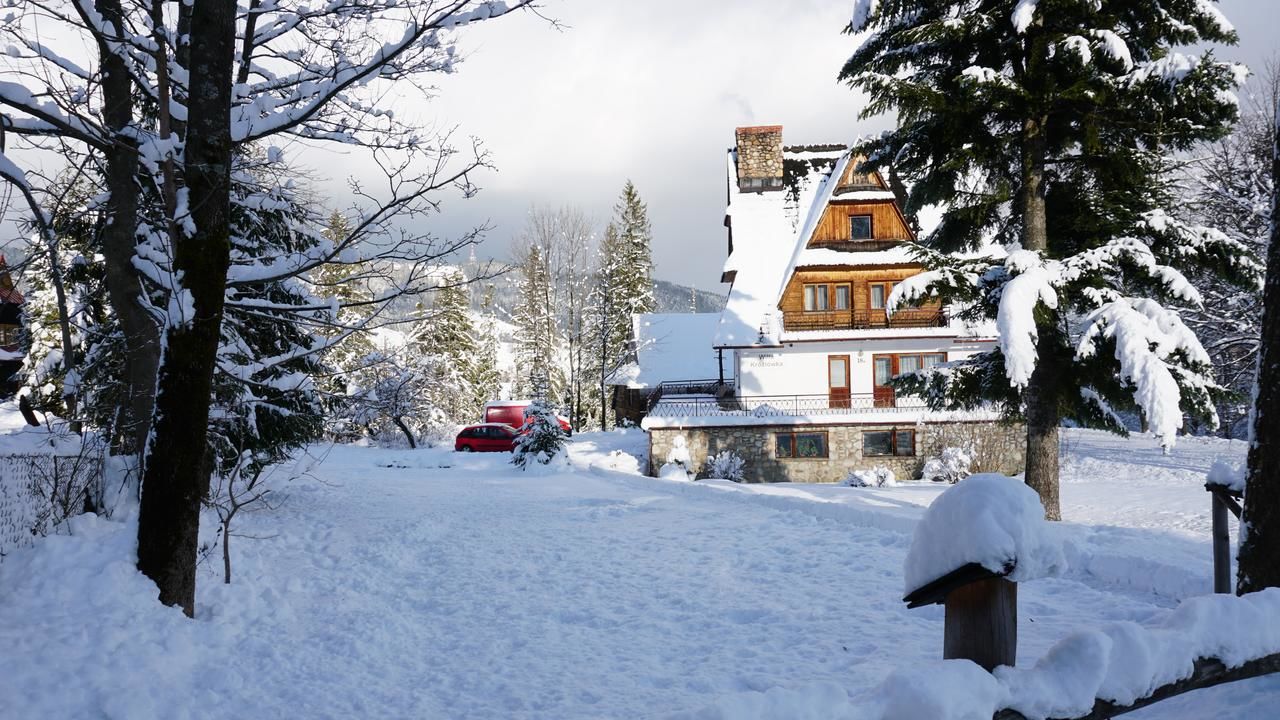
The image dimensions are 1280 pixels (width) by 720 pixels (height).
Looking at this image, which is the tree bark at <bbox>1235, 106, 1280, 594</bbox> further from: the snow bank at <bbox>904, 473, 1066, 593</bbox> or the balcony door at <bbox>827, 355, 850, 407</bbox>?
the balcony door at <bbox>827, 355, 850, 407</bbox>

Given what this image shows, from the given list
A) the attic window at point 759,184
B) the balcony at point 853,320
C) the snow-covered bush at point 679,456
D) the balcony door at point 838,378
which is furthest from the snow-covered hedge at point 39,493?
the attic window at point 759,184

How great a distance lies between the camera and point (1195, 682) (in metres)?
3.04

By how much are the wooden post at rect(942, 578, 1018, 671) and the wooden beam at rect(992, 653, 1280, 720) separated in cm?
20

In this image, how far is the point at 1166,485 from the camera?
1599 cm

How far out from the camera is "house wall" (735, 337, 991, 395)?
27.1 metres

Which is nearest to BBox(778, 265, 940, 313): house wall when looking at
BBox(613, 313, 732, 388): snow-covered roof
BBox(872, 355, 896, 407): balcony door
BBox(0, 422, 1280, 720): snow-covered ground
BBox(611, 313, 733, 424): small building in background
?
BBox(872, 355, 896, 407): balcony door

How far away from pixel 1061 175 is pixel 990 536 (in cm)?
1224

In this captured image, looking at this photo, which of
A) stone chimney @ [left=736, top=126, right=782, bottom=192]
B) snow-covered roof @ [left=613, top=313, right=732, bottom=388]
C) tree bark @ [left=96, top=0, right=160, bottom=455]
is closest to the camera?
tree bark @ [left=96, top=0, right=160, bottom=455]

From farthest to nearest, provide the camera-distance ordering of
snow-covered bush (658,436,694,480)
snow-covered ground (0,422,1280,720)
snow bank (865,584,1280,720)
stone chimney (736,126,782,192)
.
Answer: stone chimney (736,126,782,192)
snow-covered bush (658,436,694,480)
snow-covered ground (0,422,1280,720)
snow bank (865,584,1280,720)

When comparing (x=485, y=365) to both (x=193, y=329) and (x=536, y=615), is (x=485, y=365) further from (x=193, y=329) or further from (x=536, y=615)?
(x=193, y=329)

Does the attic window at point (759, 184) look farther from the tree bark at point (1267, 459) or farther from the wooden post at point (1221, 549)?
the tree bark at point (1267, 459)

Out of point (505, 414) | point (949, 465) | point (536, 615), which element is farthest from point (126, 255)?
point (505, 414)

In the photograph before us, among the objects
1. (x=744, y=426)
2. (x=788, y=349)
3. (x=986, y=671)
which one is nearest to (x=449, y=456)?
(x=744, y=426)

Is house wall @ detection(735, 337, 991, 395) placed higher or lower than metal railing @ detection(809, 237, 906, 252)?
A: lower
